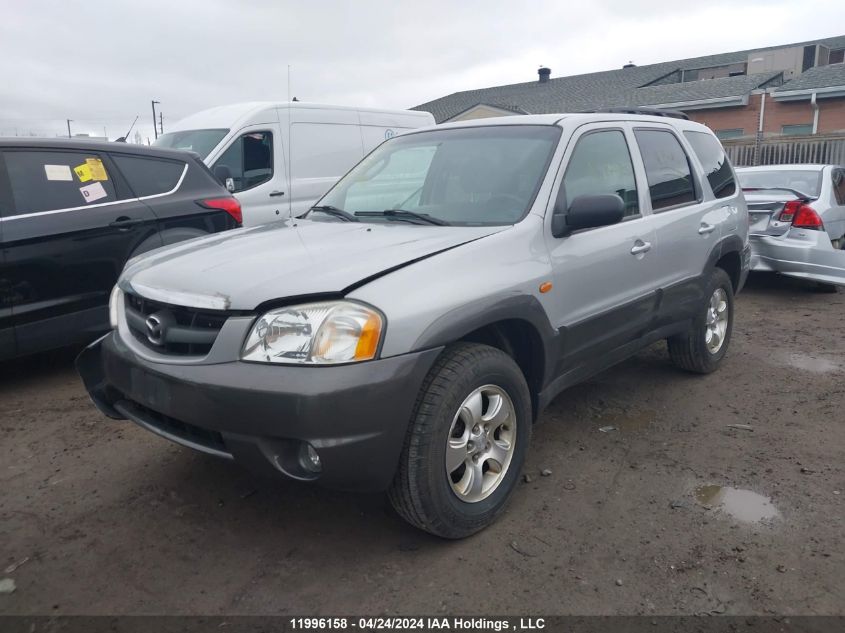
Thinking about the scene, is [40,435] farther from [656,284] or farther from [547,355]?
[656,284]

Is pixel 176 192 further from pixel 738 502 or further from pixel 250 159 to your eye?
pixel 738 502

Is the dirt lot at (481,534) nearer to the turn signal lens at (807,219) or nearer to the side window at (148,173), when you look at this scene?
the side window at (148,173)

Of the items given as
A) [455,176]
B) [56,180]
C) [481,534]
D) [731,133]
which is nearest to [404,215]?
[455,176]

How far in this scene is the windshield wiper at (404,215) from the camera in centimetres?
336

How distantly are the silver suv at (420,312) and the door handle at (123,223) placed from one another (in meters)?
1.79

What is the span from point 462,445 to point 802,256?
240 inches

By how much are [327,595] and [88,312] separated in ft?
10.4

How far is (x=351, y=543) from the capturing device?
9.48ft

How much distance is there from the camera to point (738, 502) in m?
3.22

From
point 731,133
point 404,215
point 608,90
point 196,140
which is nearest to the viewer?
point 404,215

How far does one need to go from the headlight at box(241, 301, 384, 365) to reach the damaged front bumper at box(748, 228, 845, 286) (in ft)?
20.0

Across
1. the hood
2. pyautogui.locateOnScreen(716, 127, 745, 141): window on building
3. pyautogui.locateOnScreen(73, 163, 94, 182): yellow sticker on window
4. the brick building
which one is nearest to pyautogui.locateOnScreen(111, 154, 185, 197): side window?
pyautogui.locateOnScreen(73, 163, 94, 182): yellow sticker on window

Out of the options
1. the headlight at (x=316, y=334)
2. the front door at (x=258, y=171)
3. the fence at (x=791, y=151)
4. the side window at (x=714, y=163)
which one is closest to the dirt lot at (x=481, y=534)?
the headlight at (x=316, y=334)

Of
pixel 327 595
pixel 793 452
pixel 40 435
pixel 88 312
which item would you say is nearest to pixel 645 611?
pixel 327 595
